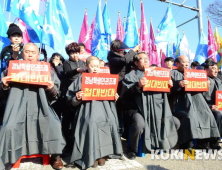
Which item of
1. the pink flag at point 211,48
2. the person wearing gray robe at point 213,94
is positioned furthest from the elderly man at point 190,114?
the pink flag at point 211,48

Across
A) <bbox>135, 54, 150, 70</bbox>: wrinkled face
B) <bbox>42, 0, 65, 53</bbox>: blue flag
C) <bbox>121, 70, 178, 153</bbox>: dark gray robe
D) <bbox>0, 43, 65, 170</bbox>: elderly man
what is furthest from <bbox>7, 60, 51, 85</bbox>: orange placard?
<bbox>42, 0, 65, 53</bbox>: blue flag

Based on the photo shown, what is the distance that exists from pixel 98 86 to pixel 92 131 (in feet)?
2.29

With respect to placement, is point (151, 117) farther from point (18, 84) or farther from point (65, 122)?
point (18, 84)

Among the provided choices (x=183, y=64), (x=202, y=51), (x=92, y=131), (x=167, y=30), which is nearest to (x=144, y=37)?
(x=167, y=30)

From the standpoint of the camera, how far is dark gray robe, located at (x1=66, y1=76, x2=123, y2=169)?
3.12m

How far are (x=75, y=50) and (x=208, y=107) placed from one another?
2.80m

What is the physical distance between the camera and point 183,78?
429 centimetres

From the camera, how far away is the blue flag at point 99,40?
8398 millimetres

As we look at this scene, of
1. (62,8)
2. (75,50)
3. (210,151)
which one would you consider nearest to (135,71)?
(75,50)

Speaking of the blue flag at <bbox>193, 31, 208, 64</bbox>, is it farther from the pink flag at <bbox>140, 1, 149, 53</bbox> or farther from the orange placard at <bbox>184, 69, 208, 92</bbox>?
the orange placard at <bbox>184, 69, 208, 92</bbox>

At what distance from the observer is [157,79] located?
380 cm

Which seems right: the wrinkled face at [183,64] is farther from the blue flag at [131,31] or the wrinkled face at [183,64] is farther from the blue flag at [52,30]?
the blue flag at [131,31]

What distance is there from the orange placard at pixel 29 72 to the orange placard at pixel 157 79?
1.61m

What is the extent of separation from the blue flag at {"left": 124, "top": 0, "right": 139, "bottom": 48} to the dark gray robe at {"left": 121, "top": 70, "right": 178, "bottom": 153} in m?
5.36
